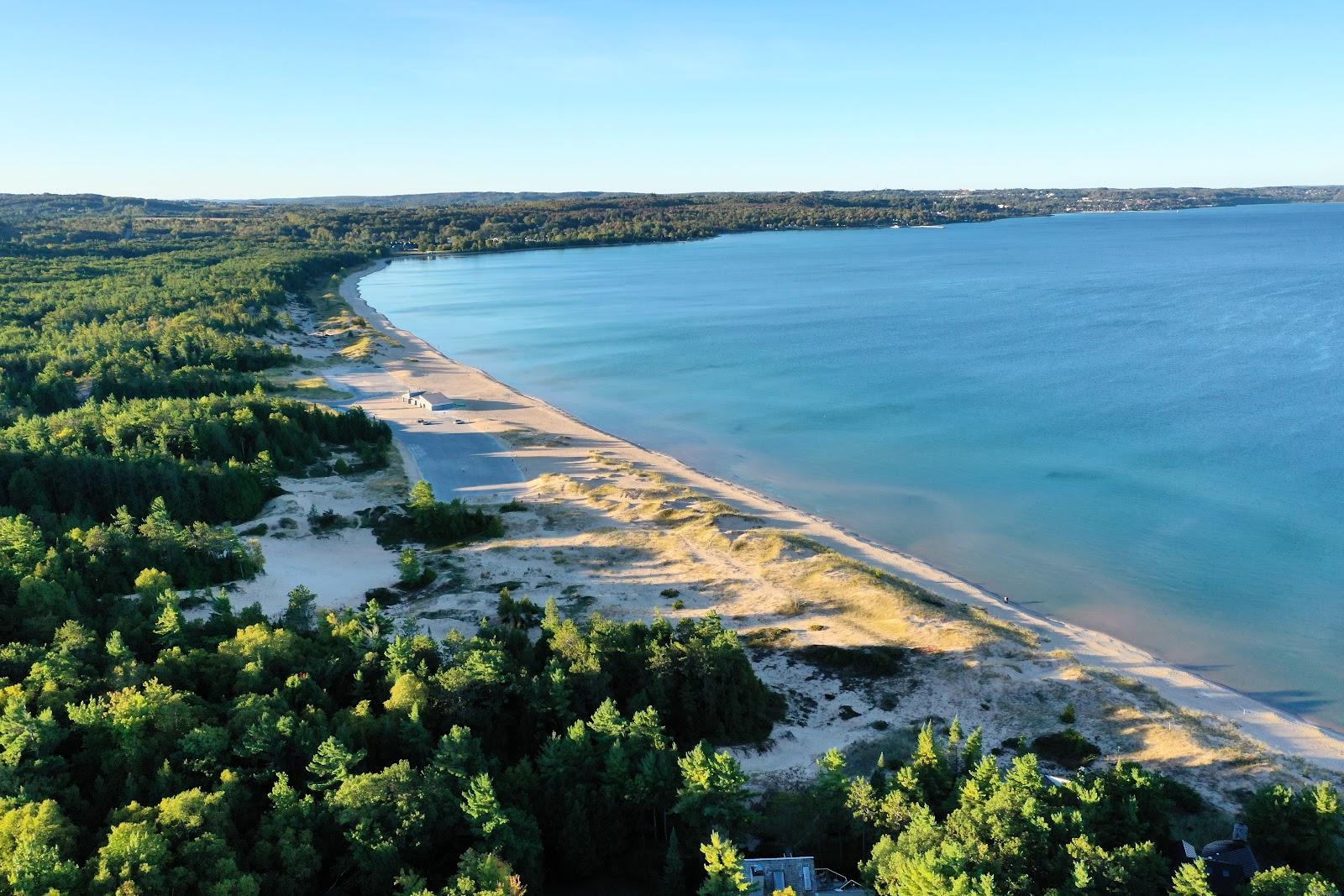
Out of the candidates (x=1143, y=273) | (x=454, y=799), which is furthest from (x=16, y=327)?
(x=1143, y=273)

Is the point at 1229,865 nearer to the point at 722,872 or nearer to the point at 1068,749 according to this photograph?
the point at 1068,749

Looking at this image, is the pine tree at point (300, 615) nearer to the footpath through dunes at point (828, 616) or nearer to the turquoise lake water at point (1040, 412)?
the footpath through dunes at point (828, 616)

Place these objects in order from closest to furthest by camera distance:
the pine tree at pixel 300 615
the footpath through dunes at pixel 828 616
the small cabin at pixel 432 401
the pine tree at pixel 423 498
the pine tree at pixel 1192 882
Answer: the pine tree at pixel 1192 882 → the footpath through dunes at pixel 828 616 → the pine tree at pixel 300 615 → the pine tree at pixel 423 498 → the small cabin at pixel 432 401

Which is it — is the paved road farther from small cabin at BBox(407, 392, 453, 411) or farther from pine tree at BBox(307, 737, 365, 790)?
pine tree at BBox(307, 737, 365, 790)

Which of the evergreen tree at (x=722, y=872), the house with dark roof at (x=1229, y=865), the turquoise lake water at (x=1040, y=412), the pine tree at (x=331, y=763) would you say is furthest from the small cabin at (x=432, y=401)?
the house with dark roof at (x=1229, y=865)

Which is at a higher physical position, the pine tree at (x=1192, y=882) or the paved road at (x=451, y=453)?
the paved road at (x=451, y=453)

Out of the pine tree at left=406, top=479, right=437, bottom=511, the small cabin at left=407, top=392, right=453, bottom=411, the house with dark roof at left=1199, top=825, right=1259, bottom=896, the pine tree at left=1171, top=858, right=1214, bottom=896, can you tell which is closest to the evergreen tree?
the pine tree at left=1171, top=858, right=1214, bottom=896
